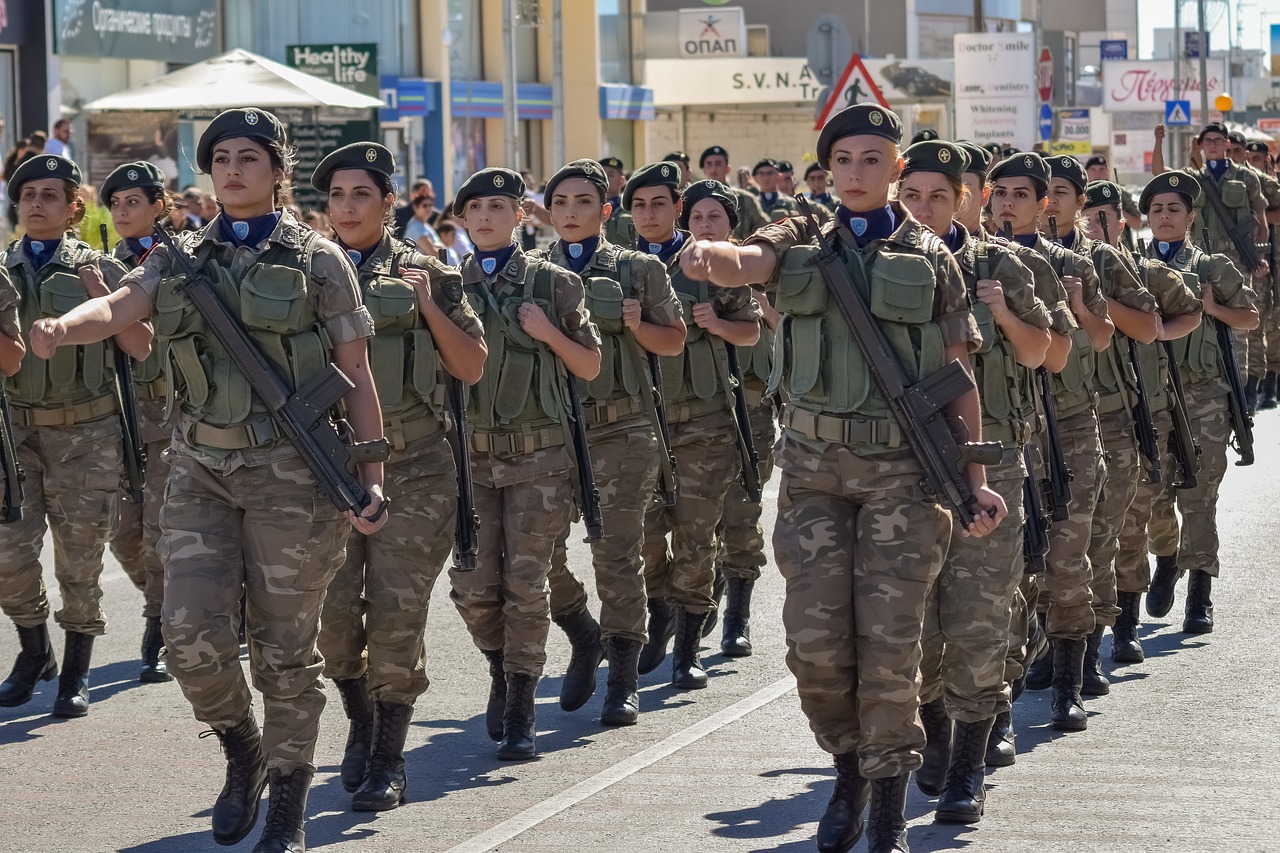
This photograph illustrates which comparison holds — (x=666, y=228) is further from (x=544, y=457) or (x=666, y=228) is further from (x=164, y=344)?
(x=164, y=344)

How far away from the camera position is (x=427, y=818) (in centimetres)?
673

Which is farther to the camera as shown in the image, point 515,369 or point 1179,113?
point 1179,113

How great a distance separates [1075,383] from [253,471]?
3.64m

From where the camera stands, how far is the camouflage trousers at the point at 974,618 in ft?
21.7

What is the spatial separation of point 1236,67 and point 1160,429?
97.7 m

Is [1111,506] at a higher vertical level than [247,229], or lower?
lower

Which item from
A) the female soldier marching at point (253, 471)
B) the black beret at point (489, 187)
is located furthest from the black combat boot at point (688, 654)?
the female soldier marching at point (253, 471)

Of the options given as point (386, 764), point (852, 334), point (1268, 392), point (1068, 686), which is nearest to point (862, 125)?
point (852, 334)

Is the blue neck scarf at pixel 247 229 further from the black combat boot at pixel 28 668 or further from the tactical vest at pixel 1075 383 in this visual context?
the tactical vest at pixel 1075 383

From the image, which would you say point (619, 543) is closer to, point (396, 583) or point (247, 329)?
point (396, 583)

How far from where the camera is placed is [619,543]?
8.40 m

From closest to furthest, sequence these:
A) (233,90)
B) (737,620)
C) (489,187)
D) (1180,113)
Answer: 1. (489,187)
2. (737,620)
3. (233,90)
4. (1180,113)

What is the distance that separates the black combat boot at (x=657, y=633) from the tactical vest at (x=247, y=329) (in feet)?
11.8

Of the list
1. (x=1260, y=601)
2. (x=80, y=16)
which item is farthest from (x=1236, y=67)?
(x=1260, y=601)
